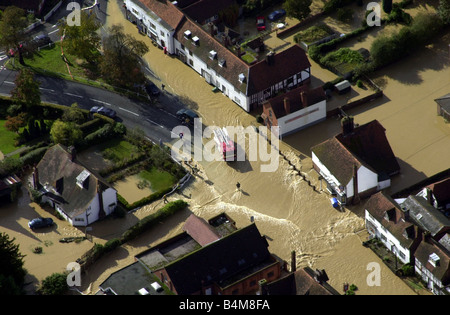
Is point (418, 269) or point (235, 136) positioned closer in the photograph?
point (418, 269)

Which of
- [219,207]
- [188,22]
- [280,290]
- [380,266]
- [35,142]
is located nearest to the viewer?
[280,290]

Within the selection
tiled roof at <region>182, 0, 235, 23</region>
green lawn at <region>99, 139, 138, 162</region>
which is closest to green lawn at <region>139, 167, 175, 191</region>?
green lawn at <region>99, 139, 138, 162</region>

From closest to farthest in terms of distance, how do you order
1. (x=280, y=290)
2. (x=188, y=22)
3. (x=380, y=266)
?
(x=280, y=290) → (x=380, y=266) → (x=188, y=22)

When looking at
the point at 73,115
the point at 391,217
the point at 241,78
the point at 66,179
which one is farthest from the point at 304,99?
the point at 66,179

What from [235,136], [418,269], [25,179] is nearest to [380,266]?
[418,269]

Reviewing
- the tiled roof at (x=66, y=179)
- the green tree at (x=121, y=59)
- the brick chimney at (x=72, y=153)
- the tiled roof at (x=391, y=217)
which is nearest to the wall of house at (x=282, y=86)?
the green tree at (x=121, y=59)

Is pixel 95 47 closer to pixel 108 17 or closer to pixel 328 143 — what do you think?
pixel 108 17

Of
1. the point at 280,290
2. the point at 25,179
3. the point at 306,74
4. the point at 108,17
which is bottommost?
the point at 280,290

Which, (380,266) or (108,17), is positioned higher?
(108,17)
